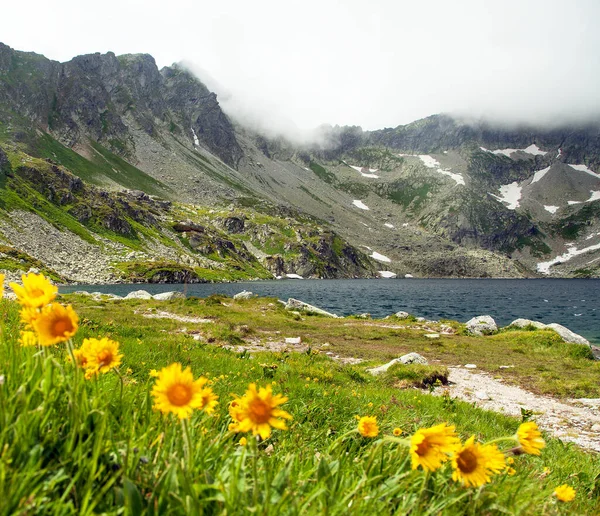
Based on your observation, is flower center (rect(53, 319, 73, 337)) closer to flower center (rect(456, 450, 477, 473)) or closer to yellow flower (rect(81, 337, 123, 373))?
yellow flower (rect(81, 337, 123, 373))

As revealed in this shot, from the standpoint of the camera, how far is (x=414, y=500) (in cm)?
201

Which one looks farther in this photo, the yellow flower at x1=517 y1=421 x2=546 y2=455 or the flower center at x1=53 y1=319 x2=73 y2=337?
the yellow flower at x1=517 y1=421 x2=546 y2=455

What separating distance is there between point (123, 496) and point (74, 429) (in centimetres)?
41

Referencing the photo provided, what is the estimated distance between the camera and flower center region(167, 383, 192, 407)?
1.67 meters

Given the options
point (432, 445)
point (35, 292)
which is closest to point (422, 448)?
point (432, 445)

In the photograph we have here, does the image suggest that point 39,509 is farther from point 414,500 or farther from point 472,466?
point 472,466

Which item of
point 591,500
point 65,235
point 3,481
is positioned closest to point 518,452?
point 3,481

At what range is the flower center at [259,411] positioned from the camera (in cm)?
172

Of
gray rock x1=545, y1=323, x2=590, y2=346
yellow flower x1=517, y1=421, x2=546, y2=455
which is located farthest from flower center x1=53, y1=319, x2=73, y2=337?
gray rock x1=545, y1=323, x2=590, y2=346

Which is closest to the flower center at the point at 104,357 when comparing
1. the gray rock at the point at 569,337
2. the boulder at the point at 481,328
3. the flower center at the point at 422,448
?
the flower center at the point at 422,448

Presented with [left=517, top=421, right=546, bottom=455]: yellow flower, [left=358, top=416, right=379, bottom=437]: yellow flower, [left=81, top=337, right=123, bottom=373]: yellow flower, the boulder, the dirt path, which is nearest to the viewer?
[left=81, top=337, right=123, bottom=373]: yellow flower

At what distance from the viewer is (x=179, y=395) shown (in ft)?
5.52

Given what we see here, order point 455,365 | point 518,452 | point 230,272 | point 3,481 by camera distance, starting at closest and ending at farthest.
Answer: point 3,481, point 518,452, point 455,365, point 230,272

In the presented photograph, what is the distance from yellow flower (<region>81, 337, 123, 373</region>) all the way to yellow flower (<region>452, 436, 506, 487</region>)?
195 cm
